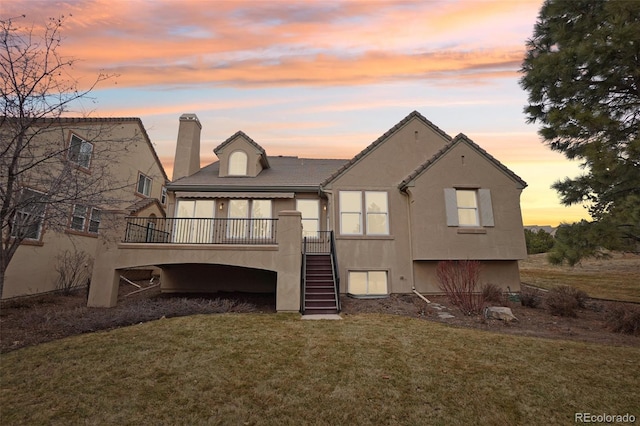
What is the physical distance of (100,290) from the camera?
435 inches

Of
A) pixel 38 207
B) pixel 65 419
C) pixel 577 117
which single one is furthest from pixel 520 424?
pixel 38 207

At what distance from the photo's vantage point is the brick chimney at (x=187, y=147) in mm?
16188

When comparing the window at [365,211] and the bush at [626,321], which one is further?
the window at [365,211]

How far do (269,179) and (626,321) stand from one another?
1457 centimetres

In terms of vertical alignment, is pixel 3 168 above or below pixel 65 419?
above

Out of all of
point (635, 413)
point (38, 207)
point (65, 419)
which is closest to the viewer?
point (65, 419)

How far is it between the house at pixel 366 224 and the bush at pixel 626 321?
4.52 metres

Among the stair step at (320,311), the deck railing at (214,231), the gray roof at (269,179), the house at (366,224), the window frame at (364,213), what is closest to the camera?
the stair step at (320,311)

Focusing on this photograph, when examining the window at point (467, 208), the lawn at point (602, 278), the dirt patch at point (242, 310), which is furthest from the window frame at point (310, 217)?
the lawn at point (602, 278)

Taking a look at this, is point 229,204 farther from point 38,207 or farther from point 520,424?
point 520,424

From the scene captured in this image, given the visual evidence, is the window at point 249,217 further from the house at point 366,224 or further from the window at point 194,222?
the window at point 194,222

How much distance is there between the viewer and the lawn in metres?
17.2

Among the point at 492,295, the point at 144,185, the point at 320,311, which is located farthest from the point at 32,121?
the point at 144,185

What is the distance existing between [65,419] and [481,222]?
14.4 m
